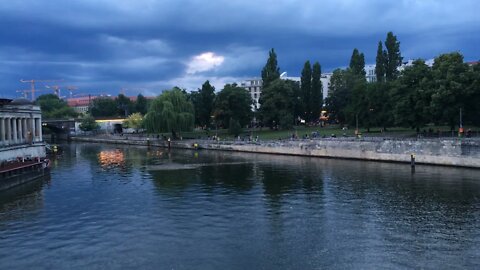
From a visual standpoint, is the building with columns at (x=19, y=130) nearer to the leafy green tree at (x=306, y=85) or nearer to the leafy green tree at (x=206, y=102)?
the leafy green tree at (x=206, y=102)

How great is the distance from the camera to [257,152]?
8250cm

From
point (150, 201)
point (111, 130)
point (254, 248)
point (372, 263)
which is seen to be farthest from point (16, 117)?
point (111, 130)

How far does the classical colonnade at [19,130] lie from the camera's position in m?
58.8

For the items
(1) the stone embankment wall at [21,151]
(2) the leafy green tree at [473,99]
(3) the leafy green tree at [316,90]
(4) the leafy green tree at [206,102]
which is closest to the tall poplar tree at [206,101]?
(4) the leafy green tree at [206,102]

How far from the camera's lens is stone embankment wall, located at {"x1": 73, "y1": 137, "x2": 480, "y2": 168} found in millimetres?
52406

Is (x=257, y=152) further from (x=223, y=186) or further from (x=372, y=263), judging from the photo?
(x=372, y=263)

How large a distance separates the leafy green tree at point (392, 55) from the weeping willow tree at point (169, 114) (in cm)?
4393

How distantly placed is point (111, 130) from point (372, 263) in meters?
164

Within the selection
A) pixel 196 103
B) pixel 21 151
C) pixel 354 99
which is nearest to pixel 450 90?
pixel 354 99

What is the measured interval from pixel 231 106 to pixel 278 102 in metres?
11.4

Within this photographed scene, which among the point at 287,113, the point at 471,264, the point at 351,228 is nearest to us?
the point at 471,264

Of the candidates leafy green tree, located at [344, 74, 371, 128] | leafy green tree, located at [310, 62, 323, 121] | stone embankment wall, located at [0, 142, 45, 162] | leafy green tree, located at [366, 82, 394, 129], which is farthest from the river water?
leafy green tree, located at [310, 62, 323, 121]

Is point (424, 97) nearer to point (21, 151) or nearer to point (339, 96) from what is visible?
point (339, 96)

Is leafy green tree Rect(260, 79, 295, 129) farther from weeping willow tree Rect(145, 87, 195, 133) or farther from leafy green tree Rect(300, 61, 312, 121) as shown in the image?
weeping willow tree Rect(145, 87, 195, 133)
